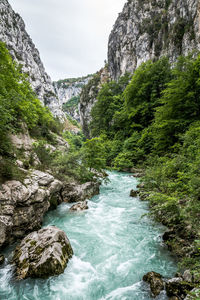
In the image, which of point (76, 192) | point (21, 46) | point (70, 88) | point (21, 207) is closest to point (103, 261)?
point (21, 207)

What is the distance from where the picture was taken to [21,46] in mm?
50625

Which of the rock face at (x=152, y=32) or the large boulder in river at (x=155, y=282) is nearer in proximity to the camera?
the large boulder in river at (x=155, y=282)

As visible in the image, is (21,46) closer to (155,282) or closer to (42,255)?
(42,255)

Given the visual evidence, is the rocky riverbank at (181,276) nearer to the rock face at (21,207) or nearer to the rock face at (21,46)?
the rock face at (21,207)

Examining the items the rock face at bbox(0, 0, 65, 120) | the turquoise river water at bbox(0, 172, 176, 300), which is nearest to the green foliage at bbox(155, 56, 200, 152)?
the turquoise river water at bbox(0, 172, 176, 300)

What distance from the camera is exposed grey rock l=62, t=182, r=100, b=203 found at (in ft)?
28.4

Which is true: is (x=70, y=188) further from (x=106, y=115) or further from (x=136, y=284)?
(x=106, y=115)

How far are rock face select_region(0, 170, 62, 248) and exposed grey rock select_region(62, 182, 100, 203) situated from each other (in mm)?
2445

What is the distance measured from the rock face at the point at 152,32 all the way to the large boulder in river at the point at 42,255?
24359 mm

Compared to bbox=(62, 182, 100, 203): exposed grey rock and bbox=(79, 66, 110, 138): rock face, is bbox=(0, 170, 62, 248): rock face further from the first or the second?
bbox=(79, 66, 110, 138): rock face

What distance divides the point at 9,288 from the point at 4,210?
1.92 meters

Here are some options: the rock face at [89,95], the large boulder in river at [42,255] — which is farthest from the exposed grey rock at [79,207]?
the rock face at [89,95]

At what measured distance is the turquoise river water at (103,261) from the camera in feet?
11.1

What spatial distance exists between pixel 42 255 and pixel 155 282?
9.21 feet
